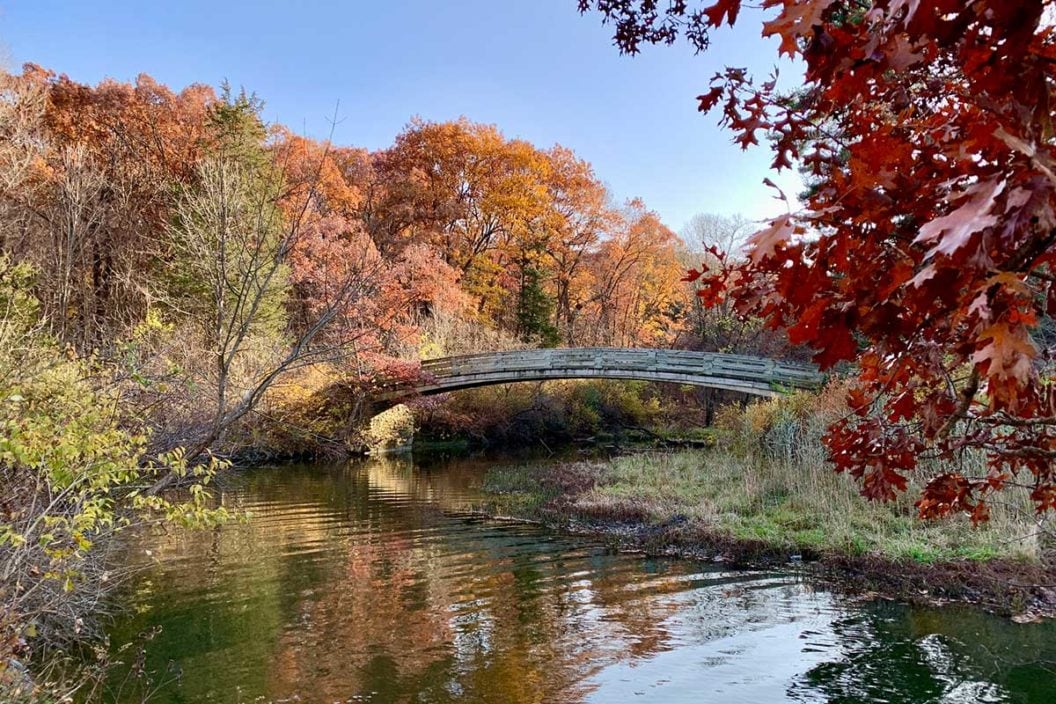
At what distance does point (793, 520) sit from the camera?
9.55m

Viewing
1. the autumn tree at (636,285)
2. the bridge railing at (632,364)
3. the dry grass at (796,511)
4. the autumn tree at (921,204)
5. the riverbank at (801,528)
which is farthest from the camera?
the autumn tree at (636,285)

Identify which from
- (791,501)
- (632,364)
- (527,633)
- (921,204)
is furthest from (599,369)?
(921,204)

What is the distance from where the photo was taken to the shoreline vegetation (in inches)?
286

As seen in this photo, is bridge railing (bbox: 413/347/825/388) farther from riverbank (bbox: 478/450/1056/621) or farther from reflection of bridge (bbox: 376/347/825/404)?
riverbank (bbox: 478/450/1056/621)

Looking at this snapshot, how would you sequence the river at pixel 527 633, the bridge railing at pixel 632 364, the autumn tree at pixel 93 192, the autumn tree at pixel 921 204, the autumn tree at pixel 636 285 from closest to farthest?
the autumn tree at pixel 921 204, the river at pixel 527 633, the autumn tree at pixel 93 192, the bridge railing at pixel 632 364, the autumn tree at pixel 636 285

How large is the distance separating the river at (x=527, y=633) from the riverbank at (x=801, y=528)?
0.50 meters

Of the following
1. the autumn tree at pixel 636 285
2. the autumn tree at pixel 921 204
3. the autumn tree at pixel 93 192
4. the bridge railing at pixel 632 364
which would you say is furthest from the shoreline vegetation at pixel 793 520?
the autumn tree at pixel 636 285

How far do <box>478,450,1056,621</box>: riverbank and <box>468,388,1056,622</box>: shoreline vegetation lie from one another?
0.06 ft

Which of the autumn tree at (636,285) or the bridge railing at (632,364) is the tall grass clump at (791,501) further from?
the autumn tree at (636,285)

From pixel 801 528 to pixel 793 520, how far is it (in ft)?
0.70

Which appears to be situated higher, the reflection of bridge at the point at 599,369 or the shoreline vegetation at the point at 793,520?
the reflection of bridge at the point at 599,369

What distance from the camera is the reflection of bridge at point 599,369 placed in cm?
1736

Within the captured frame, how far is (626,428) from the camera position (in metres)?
26.5

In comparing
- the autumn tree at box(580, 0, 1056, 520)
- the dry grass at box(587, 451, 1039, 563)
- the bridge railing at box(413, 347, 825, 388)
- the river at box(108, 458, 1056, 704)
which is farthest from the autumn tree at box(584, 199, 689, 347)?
the autumn tree at box(580, 0, 1056, 520)
